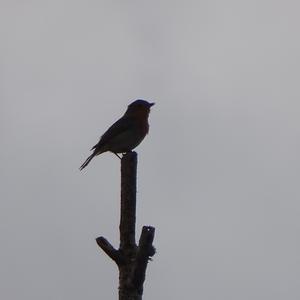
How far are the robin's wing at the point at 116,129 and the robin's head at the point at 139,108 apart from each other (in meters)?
0.29

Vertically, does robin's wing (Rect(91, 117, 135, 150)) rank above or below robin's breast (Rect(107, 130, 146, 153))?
above

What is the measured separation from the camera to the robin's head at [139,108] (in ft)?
45.3

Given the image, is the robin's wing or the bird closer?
the bird

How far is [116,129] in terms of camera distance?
1345 centimetres

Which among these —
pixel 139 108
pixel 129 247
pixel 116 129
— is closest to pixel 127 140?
pixel 116 129

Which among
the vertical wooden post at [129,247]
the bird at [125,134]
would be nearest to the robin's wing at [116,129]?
the bird at [125,134]

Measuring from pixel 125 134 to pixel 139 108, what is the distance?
96cm

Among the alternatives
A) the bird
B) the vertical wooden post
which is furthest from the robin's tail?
the vertical wooden post

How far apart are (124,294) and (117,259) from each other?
37 centimetres

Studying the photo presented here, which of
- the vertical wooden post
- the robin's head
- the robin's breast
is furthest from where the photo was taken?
the robin's head

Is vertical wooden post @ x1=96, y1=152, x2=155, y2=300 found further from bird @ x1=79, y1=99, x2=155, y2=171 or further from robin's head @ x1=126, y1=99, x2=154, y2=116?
robin's head @ x1=126, y1=99, x2=154, y2=116

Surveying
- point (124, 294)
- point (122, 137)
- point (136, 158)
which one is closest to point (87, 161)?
point (122, 137)

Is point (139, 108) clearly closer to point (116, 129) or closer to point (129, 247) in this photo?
point (116, 129)

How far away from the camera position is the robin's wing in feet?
43.8
